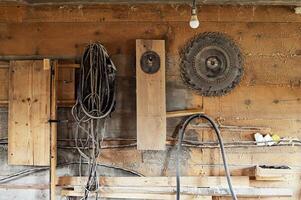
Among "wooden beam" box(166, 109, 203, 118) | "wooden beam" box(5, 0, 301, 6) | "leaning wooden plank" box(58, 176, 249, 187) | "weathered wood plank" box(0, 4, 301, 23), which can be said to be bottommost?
"leaning wooden plank" box(58, 176, 249, 187)

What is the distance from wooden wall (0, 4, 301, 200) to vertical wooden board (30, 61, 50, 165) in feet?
0.94

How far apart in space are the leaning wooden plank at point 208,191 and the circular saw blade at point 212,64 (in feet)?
2.85

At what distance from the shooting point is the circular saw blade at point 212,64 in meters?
3.52

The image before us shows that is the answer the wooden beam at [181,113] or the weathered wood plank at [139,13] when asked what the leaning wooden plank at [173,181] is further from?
the weathered wood plank at [139,13]

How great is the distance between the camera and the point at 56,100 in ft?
11.4

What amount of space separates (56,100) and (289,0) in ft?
7.33

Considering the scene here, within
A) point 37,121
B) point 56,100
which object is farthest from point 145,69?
point 37,121

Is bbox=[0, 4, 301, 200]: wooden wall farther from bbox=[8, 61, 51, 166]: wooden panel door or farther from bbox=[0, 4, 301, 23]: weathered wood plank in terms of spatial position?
bbox=[8, 61, 51, 166]: wooden panel door

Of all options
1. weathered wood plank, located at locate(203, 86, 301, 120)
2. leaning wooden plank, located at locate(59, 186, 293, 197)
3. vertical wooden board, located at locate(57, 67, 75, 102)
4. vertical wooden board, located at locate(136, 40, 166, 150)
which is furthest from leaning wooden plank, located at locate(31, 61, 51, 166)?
weathered wood plank, located at locate(203, 86, 301, 120)

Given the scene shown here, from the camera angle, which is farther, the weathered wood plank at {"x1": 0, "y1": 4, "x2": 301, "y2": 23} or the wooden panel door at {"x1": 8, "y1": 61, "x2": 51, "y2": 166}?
the weathered wood plank at {"x1": 0, "y1": 4, "x2": 301, "y2": 23}

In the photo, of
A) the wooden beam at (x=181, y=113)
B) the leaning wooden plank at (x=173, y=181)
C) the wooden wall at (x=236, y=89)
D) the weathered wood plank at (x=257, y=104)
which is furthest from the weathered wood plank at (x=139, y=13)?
the leaning wooden plank at (x=173, y=181)

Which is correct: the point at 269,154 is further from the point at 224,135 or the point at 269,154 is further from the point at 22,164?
the point at 22,164

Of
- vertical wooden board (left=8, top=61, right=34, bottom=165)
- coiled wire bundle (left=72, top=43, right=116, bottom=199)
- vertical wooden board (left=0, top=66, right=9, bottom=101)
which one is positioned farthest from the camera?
vertical wooden board (left=0, top=66, right=9, bottom=101)

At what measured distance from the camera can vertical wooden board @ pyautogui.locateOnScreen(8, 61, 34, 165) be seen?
11.3 ft
